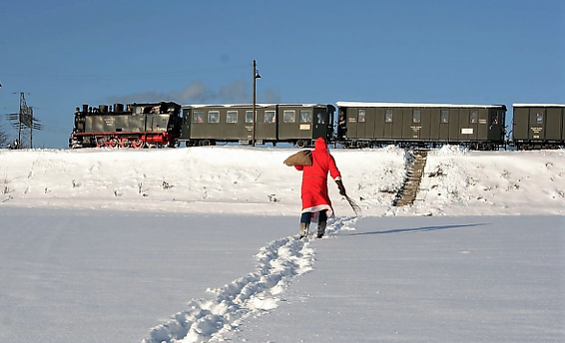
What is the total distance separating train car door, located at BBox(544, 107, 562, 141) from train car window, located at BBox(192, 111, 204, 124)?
1866 centimetres

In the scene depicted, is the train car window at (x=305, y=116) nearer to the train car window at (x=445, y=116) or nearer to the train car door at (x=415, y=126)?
the train car door at (x=415, y=126)

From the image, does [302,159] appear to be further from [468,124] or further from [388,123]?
[468,124]

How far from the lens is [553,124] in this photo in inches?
1259

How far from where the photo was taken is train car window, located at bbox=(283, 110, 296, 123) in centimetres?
3397

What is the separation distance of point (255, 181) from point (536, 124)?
54.3 ft

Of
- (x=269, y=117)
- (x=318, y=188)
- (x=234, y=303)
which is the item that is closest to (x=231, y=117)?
(x=269, y=117)

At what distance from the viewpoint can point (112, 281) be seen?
6.34 metres

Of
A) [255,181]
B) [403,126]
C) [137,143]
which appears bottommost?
[255,181]

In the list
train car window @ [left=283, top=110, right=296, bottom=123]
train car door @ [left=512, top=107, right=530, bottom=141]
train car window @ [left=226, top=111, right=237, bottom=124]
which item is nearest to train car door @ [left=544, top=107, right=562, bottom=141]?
train car door @ [left=512, top=107, right=530, bottom=141]

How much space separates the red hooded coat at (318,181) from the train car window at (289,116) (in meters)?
23.3

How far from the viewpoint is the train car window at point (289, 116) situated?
34.0 meters

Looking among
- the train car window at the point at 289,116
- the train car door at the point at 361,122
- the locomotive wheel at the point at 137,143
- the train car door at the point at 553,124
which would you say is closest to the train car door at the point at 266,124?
the train car window at the point at 289,116

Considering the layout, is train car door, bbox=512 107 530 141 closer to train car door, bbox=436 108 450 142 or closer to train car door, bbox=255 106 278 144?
train car door, bbox=436 108 450 142

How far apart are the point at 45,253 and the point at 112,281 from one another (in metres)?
2.59
